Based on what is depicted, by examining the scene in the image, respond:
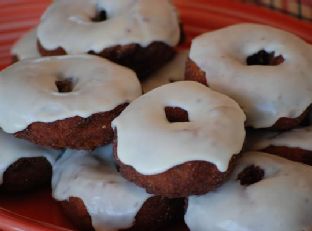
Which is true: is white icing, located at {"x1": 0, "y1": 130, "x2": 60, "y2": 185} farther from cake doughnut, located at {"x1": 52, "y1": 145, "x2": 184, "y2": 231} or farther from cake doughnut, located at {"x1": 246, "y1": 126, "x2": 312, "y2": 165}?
cake doughnut, located at {"x1": 246, "y1": 126, "x2": 312, "y2": 165}

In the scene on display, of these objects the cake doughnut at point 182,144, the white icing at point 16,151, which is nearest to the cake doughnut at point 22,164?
the white icing at point 16,151

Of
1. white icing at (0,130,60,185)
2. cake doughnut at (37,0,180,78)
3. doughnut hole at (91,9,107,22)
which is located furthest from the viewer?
doughnut hole at (91,9,107,22)

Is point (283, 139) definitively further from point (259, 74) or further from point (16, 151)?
point (16, 151)

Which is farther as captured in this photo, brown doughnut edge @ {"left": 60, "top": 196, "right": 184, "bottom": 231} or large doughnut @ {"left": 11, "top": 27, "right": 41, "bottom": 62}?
large doughnut @ {"left": 11, "top": 27, "right": 41, "bottom": 62}

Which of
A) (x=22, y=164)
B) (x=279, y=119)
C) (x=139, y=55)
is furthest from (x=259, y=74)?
(x=22, y=164)

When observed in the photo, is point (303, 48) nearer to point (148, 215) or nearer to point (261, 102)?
point (261, 102)

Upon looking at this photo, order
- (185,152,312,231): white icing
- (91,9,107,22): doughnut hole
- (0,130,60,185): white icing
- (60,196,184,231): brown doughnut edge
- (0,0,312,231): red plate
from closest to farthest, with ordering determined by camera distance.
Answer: (185,152,312,231): white icing → (60,196,184,231): brown doughnut edge → (0,130,60,185): white icing → (91,9,107,22): doughnut hole → (0,0,312,231): red plate

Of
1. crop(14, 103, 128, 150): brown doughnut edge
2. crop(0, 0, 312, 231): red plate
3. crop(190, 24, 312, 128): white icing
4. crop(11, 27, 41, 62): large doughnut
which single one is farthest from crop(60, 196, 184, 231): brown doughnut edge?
crop(0, 0, 312, 231): red plate

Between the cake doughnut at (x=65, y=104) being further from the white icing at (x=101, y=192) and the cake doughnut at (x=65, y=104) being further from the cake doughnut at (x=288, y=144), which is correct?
the cake doughnut at (x=288, y=144)
